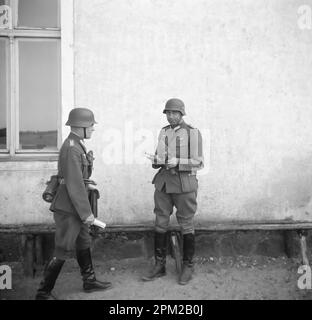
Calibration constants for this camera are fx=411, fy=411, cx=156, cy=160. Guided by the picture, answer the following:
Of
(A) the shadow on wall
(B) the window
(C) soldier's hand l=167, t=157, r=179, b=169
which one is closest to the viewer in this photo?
(C) soldier's hand l=167, t=157, r=179, b=169

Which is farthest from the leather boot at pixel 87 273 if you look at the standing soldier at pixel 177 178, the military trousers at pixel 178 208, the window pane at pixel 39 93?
the window pane at pixel 39 93

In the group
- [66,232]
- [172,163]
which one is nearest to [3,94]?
[66,232]

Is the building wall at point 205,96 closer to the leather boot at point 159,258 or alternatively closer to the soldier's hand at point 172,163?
the leather boot at point 159,258

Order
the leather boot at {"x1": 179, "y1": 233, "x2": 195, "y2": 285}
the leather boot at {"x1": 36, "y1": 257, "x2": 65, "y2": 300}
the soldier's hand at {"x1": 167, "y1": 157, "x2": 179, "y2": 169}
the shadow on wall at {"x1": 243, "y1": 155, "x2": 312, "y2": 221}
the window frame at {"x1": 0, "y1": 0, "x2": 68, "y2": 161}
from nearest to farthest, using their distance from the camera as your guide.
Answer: the leather boot at {"x1": 36, "y1": 257, "x2": 65, "y2": 300}, the soldier's hand at {"x1": 167, "y1": 157, "x2": 179, "y2": 169}, the leather boot at {"x1": 179, "y1": 233, "x2": 195, "y2": 285}, the window frame at {"x1": 0, "y1": 0, "x2": 68, "y2": 161}, the shadow on wall at {"x1": 243, "y1": 155, "x2": 312, "y2": 221}

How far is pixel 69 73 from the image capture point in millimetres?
4797

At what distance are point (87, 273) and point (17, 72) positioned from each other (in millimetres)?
2542

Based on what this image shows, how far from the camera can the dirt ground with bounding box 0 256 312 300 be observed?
4125 millimetres

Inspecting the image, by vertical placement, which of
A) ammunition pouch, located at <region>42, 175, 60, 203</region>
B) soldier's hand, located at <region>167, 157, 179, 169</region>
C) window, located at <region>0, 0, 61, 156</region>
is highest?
window, located at <region>0, 0, 61, 156</region>

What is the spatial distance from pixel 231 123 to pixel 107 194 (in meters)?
1.75

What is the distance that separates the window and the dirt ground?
4.96ft

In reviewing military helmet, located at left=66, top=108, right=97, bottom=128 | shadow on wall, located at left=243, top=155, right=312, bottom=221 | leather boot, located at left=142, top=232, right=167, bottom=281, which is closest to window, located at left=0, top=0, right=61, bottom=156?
military helmet, located at left=66, top=108, right=97, bottom=128

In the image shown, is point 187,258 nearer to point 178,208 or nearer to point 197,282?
point 197,282

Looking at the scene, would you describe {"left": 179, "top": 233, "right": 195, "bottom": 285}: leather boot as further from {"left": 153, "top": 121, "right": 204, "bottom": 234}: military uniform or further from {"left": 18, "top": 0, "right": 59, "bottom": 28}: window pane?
{"left": 18, "top": 0, "right": 59, "bottom": 28}: window pane

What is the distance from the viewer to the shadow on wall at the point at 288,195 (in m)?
5.16
